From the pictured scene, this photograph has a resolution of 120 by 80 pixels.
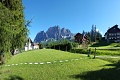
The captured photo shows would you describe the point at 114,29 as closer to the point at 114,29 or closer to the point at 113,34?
the point at 114,29

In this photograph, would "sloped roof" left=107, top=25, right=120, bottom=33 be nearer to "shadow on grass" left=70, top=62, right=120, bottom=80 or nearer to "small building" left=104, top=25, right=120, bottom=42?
"small building" left=104, top=25, right=120, bottom=42

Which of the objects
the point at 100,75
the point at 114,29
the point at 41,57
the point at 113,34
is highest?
the point at 114,29

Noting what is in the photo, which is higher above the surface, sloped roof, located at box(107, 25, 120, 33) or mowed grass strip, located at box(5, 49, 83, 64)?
sloped roof, located at box(107, 25, 120, 33)

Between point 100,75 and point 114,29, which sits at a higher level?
point 114,29

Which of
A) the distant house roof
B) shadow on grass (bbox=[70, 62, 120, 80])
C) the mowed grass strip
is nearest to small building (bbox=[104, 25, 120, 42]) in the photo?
the distant house roof

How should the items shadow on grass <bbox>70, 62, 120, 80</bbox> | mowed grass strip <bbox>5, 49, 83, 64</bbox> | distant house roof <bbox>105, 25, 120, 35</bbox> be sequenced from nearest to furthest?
shadow on grass <bbox>70, 62, 120, 80</bbox>, mowed grass strip <bbox>5, 49, 83, 64</bbox>, distant house roof <bbox>105, 25, 120, 35</bbox>

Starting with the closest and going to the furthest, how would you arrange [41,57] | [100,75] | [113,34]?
[100,75] → [41,57] → [113,34]

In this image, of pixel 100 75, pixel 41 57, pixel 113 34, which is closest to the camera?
pixel 100 75

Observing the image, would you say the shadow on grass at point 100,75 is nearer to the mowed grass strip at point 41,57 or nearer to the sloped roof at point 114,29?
the mowed grass strip at point 41,57

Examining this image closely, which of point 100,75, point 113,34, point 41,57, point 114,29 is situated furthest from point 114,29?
point 100,75

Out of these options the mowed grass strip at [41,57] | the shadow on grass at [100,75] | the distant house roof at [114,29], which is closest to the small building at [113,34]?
the distant house roof at [114,29]

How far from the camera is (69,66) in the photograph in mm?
19094

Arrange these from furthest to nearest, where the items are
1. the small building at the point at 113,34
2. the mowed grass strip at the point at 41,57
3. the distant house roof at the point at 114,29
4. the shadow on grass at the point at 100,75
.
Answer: the distant house roof at the point at 114,29, the small building at the point at 113,34, the mowed grass strip at the point at 41,57, the shadow on grass at the point at 100,75

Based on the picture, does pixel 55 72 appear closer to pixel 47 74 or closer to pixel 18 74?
pixel 47 74
